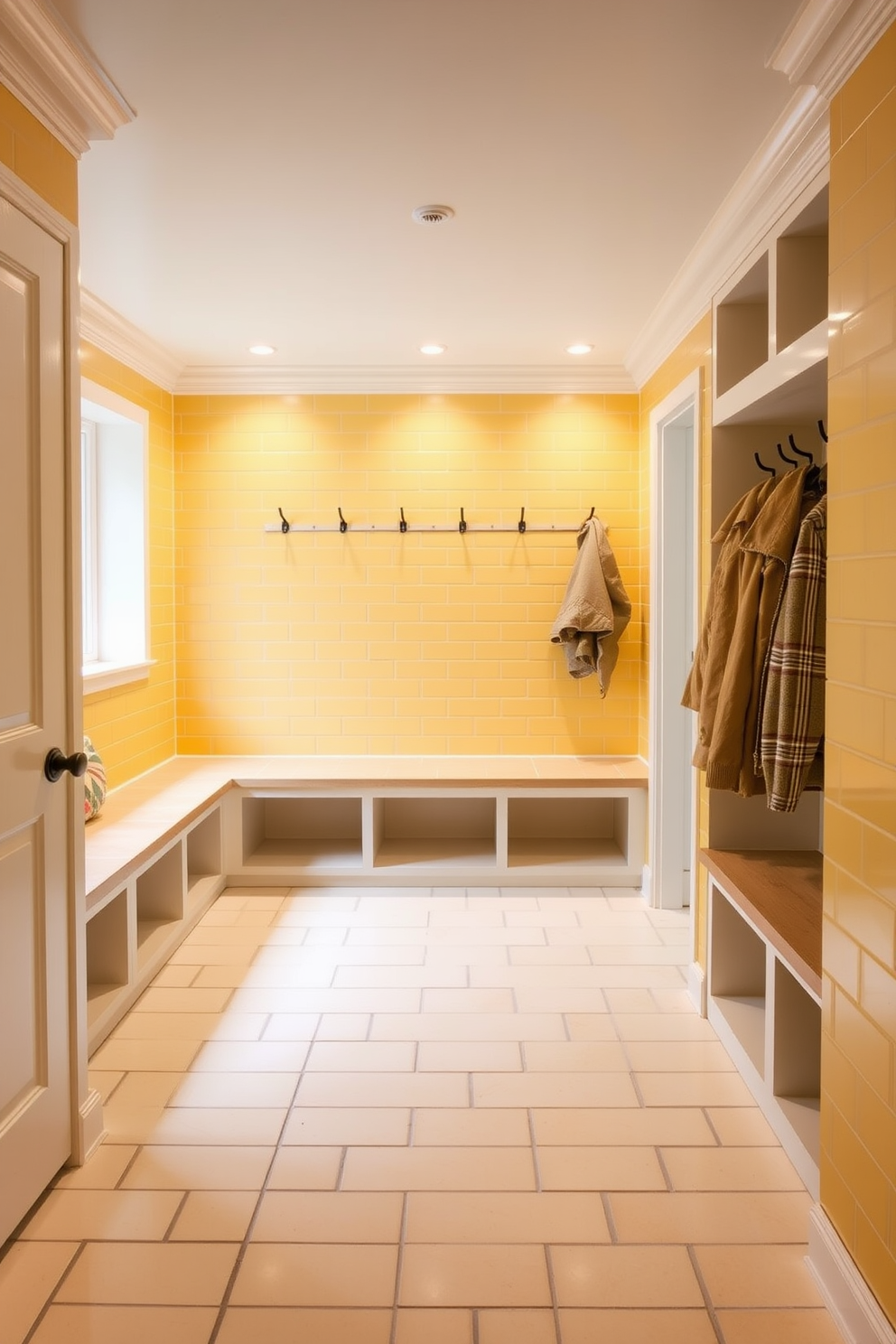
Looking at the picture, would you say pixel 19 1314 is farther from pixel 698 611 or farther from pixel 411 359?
pixel 411 359

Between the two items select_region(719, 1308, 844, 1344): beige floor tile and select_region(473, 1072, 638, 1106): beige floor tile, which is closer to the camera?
select_region(719, 1308, 844, 1344): beige floor tile

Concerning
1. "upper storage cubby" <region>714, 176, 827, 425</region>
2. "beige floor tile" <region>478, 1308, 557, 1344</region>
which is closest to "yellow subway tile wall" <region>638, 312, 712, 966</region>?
"upper storage cubby" <region>714, 176, 827, 425</region>

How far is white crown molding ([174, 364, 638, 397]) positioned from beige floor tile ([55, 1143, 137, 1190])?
3535mm

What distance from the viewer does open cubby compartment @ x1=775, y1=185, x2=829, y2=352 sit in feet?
7.66

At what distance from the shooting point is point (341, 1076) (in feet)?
8.58

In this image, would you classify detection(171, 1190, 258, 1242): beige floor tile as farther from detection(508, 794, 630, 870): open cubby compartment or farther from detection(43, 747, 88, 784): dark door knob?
detection(508, 794, 630, 870): open cubby compartment

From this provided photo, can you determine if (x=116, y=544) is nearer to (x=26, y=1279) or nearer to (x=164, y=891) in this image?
(x=164, y=891)

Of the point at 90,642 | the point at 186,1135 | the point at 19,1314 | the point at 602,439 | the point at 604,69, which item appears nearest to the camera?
the point at 19,1314

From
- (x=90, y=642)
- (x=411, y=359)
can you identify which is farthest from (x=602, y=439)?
(x=90, y=642)

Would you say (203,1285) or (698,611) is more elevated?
(698,611)

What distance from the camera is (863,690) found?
1644 millimetres

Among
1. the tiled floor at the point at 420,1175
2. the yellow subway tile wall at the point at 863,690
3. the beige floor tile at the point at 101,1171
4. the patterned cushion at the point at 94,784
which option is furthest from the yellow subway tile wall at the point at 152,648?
the yellow subway tile wall at the point at 863,690

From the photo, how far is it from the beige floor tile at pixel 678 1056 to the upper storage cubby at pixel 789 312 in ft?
6.23

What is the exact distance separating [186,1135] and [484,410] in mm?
3538
